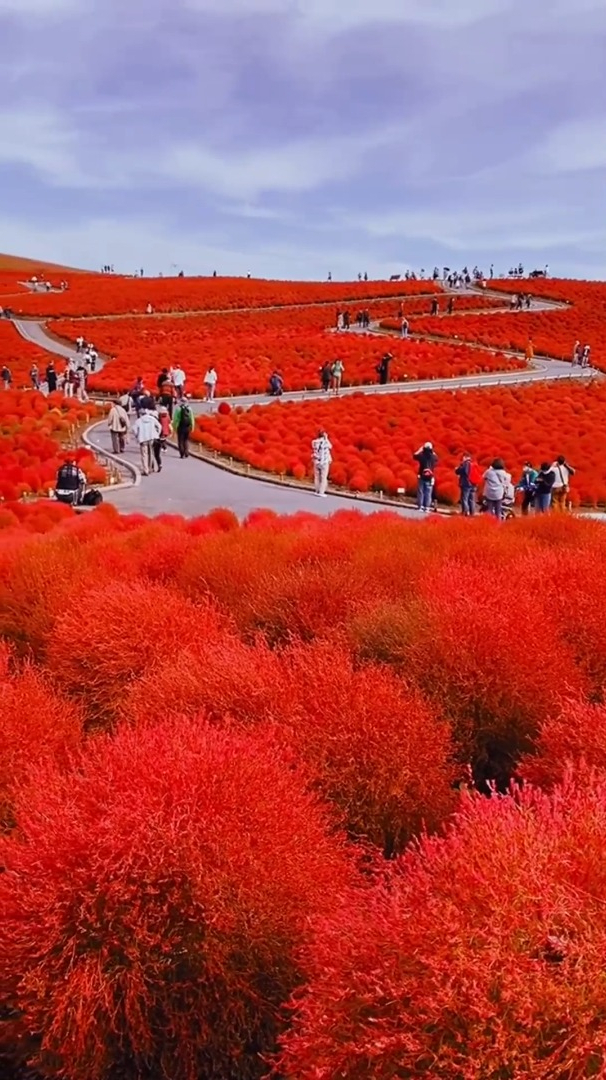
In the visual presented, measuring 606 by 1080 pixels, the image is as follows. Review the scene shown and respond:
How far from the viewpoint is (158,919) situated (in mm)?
4785

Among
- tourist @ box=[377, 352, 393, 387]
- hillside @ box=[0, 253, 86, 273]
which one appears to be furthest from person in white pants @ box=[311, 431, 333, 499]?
hillside @ box=[0, 253, 86, 273]

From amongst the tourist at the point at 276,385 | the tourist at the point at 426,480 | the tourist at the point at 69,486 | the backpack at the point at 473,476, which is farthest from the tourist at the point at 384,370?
the tourist at the point at 69,486

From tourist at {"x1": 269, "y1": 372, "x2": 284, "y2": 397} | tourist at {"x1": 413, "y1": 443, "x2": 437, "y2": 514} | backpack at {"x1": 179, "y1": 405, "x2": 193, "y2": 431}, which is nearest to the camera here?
tourist at {"x1": 413, "y1": 443, "x2": 437, "y2": 514}

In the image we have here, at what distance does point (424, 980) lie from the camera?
3600 millimetres

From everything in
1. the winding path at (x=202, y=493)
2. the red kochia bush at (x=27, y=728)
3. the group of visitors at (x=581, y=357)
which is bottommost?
the winding path at (x=202, y=493)

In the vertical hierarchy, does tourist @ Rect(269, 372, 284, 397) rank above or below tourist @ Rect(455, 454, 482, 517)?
above

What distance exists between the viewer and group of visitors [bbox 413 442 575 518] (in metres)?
17.4

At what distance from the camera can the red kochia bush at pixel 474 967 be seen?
3.39 meters

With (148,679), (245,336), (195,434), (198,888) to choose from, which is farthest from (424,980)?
(245,336)

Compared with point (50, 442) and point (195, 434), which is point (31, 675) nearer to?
point (50, 442)

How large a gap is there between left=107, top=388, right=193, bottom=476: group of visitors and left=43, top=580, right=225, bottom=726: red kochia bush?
12.0 metres

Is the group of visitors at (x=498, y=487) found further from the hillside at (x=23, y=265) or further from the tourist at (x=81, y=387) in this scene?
the hillside at (x=23, y=265)

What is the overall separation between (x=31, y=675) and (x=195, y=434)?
1780 cm

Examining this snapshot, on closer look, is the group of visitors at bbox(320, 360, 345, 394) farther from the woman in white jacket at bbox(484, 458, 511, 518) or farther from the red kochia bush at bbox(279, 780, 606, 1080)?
the red kochia bush at bbox(279, 780, 606, 1080)
